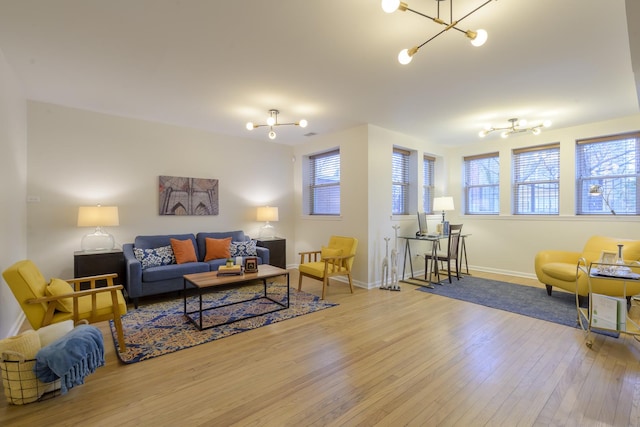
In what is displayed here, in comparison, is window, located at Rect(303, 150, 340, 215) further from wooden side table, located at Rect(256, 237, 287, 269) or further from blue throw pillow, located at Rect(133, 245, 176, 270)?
blue throw pillow, located at Rect(133, 245, 176, 270)

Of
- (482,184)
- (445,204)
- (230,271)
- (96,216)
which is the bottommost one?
(230,271)

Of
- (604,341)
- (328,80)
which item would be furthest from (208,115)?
(604,341)

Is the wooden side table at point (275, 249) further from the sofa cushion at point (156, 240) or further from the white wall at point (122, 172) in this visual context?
the sofa cushion at point (156, 240)

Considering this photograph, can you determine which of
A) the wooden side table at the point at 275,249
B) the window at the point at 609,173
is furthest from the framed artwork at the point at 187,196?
the window at the point at 609,173

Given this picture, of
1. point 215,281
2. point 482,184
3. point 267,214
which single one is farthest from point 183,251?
point 482,184

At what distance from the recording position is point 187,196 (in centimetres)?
498

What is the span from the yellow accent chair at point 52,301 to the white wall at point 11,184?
0.57 meters

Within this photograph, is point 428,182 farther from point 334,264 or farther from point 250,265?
point 250,265

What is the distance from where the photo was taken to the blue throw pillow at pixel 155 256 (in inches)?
159

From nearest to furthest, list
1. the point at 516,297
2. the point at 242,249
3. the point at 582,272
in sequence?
the point at 582,272 → the point at 516,297 → the point at 242,249

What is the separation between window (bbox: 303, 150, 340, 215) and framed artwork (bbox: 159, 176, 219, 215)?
6.03 feet

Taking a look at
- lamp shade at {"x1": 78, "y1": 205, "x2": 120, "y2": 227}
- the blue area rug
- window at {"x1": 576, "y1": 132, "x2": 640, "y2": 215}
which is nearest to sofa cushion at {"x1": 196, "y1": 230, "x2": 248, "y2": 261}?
lamp shade at {"x1": 78, "y1": 205, "x2": 120, "y2": 227}

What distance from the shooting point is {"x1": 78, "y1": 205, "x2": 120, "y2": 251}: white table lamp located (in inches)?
149

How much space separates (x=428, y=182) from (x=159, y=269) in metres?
5.17
